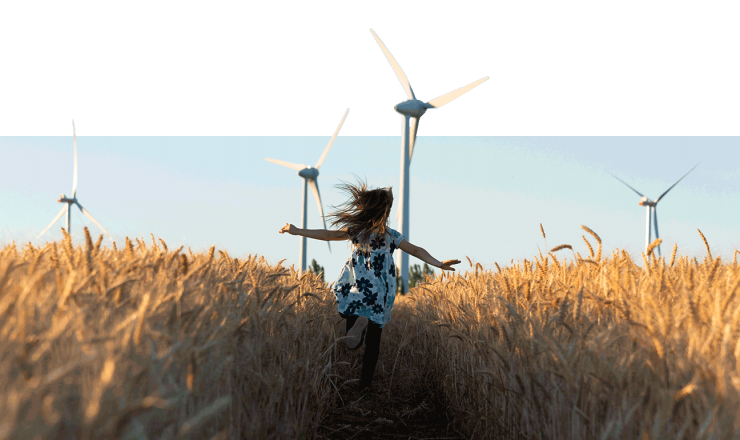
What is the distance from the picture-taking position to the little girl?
256 inches

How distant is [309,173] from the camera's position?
37.4 meters

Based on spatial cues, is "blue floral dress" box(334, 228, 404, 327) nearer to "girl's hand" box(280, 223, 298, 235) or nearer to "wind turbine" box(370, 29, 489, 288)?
"girl's hand" box(280, 223, 298, 235)

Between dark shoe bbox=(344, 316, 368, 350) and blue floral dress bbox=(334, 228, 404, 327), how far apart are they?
0.40 metres
